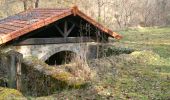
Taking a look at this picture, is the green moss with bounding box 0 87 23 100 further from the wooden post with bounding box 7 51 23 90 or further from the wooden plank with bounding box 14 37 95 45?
the wooden plank with bounding box 14 37 95 45

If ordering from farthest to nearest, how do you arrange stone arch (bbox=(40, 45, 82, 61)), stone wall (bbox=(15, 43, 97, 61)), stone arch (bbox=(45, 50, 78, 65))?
stone arch (bbox=(45, 50, 78, 65))
stone arch (bbox=(40, 45, 82, 61))
stone wall (bbox=(15, 43, 97, 61))

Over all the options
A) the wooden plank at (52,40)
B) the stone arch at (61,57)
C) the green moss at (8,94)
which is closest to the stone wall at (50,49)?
the wooden plank at (52,40)

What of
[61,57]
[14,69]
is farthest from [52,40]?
[14,69]

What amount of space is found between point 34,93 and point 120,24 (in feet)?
79.8

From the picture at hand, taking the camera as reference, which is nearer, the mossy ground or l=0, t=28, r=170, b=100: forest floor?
the mossy ground

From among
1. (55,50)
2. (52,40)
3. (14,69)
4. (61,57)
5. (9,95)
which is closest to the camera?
(9,95)

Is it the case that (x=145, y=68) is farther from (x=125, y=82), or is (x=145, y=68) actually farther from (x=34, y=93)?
(x=34, y=93)

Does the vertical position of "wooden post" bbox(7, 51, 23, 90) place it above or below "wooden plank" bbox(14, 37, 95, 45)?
below

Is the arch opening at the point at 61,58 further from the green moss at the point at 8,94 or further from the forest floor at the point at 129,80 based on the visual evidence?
the green moss at the point at 8,94

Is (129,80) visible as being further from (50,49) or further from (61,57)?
(61,57)

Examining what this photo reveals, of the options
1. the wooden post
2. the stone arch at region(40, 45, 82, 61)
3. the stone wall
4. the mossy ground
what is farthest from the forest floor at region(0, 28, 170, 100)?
the stone arch at region(40, 45, 82, 61)

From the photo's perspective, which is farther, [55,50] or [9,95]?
[55,50]

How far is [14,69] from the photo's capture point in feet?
30.2

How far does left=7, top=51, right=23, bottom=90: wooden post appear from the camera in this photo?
9.19 metres
